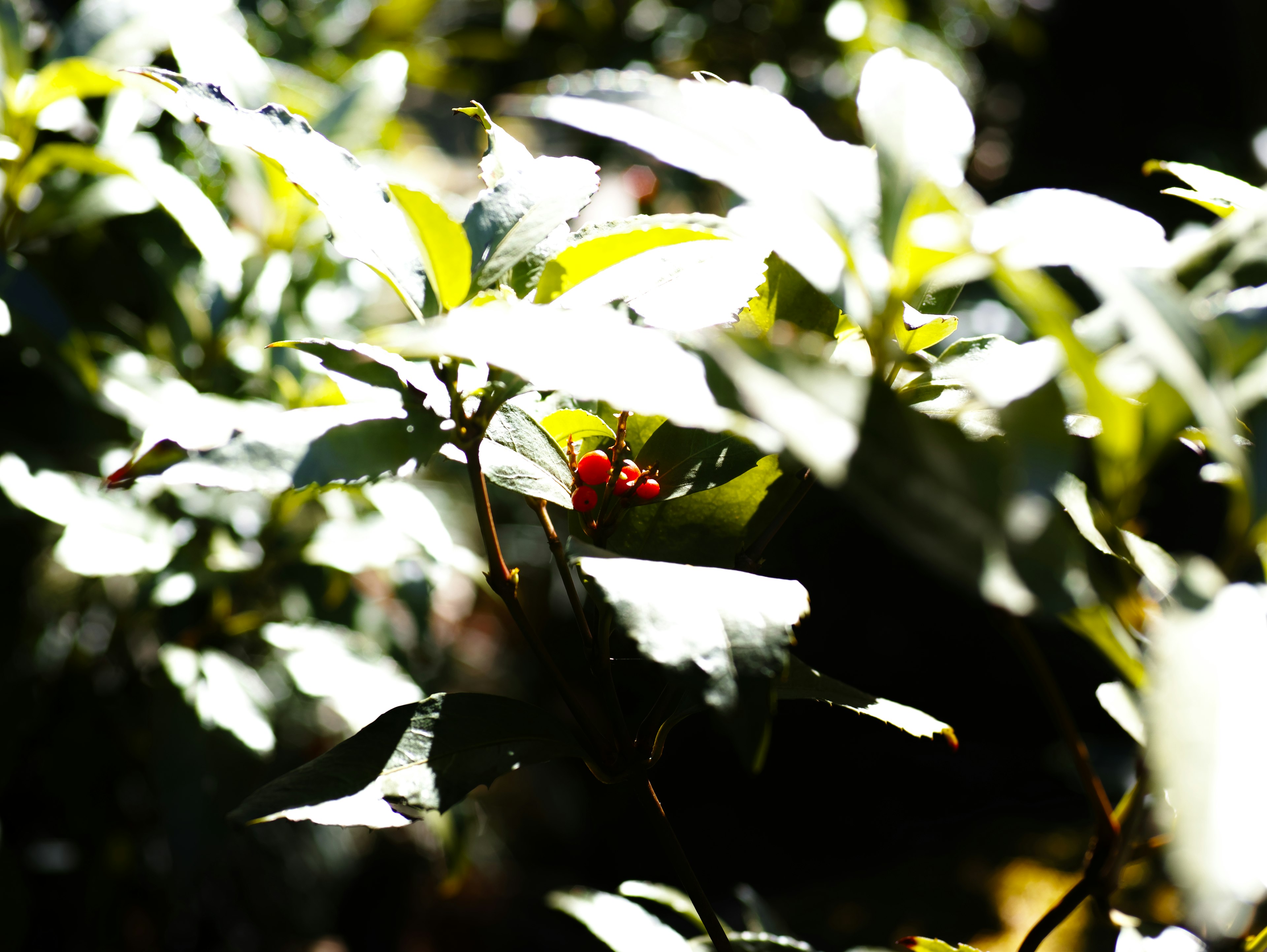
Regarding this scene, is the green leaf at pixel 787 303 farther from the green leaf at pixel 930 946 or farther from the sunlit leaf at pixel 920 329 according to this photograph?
the green leaf at pixel 930 946

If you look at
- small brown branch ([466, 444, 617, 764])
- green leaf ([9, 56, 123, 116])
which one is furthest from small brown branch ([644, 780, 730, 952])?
green leaf ([9, 56, 123, 116])

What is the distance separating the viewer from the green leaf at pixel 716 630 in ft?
0.91

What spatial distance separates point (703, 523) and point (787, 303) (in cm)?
11

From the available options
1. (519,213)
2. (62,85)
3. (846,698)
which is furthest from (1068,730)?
(62,85)

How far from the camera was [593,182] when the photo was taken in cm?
39

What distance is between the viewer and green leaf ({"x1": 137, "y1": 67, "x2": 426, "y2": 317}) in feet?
1.14

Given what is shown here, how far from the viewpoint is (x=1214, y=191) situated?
1.35 ft

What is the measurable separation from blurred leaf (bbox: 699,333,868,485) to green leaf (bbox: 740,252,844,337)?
15 cm

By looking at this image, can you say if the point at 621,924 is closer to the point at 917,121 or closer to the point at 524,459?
the point at 524,459

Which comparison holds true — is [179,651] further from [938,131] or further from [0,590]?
[938,131]

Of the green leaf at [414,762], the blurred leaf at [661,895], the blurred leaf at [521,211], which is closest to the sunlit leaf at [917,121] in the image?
the blurred leaf at [521,211]

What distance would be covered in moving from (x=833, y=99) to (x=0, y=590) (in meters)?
1.41

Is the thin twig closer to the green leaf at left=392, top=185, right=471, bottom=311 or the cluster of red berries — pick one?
the cluster of red berries

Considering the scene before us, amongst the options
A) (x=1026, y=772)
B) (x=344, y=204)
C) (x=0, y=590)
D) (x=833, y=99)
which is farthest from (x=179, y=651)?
(x=833, y=99)
